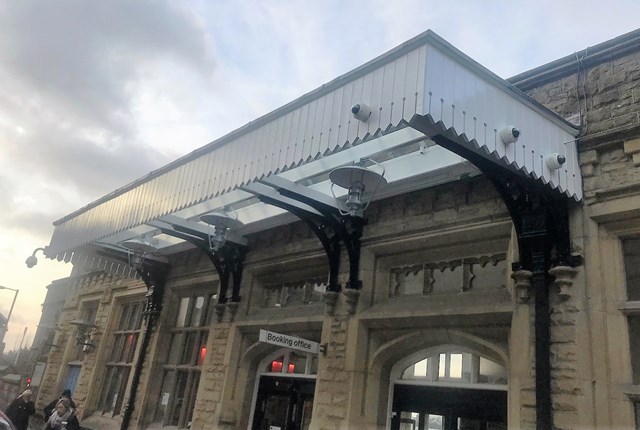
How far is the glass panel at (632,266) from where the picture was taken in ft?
14.7

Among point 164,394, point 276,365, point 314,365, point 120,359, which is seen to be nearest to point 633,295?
point 314,365

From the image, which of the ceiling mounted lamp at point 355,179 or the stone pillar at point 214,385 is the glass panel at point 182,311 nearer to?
the stone pillar at point 214,385

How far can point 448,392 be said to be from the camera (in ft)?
18.2

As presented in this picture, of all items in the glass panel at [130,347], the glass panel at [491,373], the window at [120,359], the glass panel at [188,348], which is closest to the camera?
the glass panel at [491,373]

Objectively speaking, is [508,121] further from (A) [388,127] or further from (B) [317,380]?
(B) [317,380]

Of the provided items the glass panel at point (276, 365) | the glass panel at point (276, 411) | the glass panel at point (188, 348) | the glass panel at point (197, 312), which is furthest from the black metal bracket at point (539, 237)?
the glass panel at point (188, 348)

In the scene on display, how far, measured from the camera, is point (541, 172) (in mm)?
4297

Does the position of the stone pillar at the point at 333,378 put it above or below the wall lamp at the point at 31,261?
below

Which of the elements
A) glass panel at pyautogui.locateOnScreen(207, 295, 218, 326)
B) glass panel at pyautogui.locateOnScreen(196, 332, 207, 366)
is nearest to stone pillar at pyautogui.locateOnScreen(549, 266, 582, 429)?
glass panel at pyautogui.locateOnScreen(207, 295, 218, 326)

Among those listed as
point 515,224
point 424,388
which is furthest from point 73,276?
point 515,224

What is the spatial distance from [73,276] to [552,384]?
13.6 meters

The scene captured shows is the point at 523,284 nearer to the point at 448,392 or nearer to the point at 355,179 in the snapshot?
the point at 448,392

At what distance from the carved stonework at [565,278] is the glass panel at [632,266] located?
1.56ft

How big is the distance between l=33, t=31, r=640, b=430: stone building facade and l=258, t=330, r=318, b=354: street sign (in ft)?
0.67
